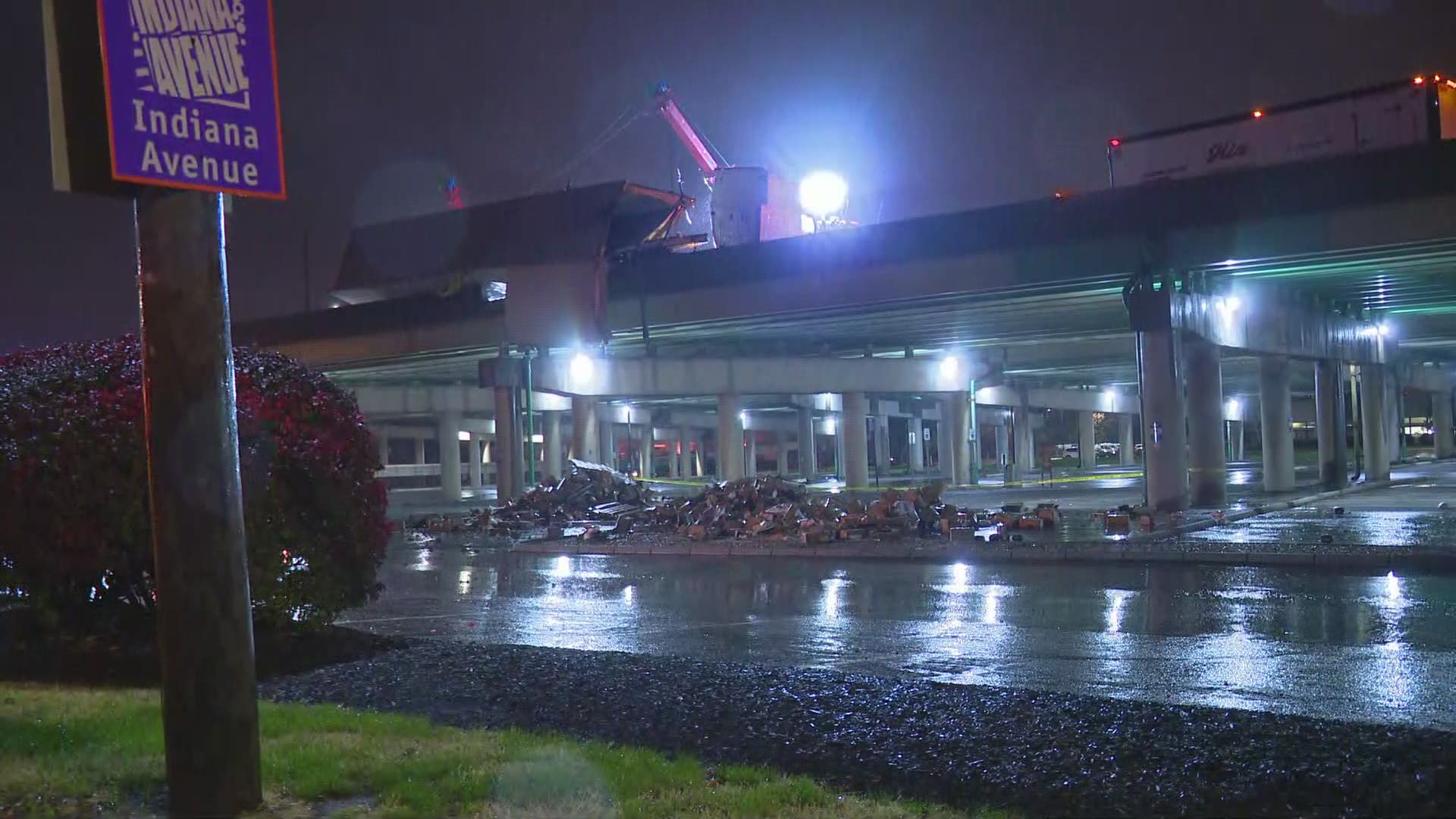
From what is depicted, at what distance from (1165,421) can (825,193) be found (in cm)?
3342

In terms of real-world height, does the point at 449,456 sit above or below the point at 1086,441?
above

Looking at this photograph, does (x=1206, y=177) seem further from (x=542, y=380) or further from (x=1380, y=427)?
(x=542, y=380)

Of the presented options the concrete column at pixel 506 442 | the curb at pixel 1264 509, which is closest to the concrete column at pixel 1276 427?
the curb at pixel 1264 509

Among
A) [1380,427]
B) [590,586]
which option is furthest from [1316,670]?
[1380,427]

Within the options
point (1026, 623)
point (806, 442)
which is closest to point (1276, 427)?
point (1026, 623)

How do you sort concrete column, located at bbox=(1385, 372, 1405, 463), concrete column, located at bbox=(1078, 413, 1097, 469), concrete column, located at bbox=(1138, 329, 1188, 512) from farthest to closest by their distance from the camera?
1. concrete column, located at bbox=(1078, 413, 1097, 469)
2. concrete column, located at bbox=(1385, 372, 1405, 463)
3. concrete column, located at bbox=(1138, 329, 1188, 512)

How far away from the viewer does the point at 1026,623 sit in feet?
41.3

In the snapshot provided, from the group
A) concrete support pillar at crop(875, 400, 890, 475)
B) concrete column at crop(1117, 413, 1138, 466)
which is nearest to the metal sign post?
concrete support pillar at crop(875, 400, 890, 475)

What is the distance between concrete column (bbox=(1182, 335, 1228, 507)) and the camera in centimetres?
2869

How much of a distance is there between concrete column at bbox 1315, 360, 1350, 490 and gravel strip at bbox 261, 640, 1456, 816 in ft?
108

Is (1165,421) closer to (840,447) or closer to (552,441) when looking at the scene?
(552,441)

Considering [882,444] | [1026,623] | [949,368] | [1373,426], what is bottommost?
[1026,623]

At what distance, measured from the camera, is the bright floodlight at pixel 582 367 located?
149 feet

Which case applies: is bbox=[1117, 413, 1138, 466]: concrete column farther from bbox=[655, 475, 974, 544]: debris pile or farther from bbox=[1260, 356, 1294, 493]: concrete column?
bbox=[655, 475, 974, 544]: debris pile
